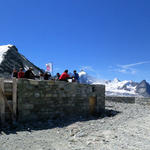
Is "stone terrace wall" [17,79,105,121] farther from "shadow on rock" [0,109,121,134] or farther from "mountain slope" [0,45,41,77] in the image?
"mountain slope" [0,45,41,77]

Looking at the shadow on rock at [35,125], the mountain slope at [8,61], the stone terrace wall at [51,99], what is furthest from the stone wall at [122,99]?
the shadow on rock at [35,125]

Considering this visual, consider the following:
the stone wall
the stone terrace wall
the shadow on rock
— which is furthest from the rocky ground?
the stone wall

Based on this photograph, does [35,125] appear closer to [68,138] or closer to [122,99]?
[68,138]

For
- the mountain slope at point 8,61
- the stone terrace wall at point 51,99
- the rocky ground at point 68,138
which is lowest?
the rocky ground at point 68,138

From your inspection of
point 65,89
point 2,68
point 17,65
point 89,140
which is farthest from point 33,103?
point 17,65

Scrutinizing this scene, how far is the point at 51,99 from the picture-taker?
1000cm

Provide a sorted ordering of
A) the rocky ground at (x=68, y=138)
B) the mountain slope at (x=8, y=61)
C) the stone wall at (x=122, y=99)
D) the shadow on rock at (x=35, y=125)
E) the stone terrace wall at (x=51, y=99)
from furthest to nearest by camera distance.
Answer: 1. the stone wall at (x=122, y=99)
2. the mountain slope at (x=8, y=61)
3. the stone terrace wall at (x=51, y=99)
4. the shadow on rock at (x=35, y=125)
5. the rocky ground at (x=68, y=138)

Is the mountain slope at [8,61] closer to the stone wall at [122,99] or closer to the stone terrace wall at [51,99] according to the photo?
the stone terrace wall at [51,99]

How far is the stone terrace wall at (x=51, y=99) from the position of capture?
8914 millimetres

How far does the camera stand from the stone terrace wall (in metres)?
8.91

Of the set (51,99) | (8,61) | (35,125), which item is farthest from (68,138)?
(8,61)

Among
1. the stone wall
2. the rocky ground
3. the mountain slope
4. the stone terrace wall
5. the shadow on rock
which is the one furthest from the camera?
the stone wall

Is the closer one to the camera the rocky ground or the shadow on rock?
the rocky ground

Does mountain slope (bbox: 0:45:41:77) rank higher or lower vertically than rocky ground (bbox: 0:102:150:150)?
higher
